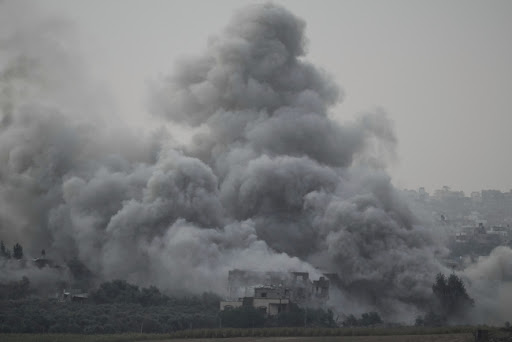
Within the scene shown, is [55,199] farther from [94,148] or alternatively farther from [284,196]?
[284,196]

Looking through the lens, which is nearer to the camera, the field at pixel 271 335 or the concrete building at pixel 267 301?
the field at pixel 271 335

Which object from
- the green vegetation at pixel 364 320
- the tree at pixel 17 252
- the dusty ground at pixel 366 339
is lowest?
the dusty ground at pixel 366 339

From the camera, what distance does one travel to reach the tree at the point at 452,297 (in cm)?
6544

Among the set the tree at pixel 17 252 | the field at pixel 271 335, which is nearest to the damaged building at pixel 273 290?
the field at pixel 271 335

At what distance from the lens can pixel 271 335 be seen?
57.6 m

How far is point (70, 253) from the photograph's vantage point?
83.8 metres

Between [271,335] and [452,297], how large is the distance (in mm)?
14459

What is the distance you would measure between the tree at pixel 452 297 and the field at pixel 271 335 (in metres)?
8.45

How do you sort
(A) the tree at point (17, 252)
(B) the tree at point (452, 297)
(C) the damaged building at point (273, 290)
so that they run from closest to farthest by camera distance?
(B) the tree at point (452, 297), (C) the damaged building at point (273, 290), (A) the tree at point (17, 252)

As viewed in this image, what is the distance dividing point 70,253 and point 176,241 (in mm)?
14223

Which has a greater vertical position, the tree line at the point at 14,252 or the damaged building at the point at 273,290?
the tree line at the point at 14,252

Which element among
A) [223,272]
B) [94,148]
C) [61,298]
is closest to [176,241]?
[223,272]

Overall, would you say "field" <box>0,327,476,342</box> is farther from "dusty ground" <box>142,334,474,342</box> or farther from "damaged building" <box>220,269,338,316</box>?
"damaged building" <box>220,269,338,316</box>

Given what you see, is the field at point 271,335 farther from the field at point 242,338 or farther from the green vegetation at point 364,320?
the green vegetation at point 364,320
